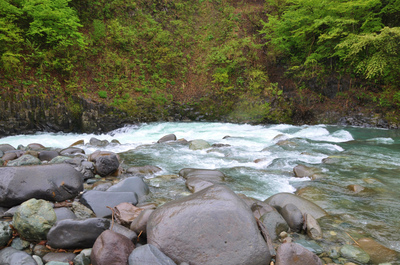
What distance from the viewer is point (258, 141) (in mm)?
10062

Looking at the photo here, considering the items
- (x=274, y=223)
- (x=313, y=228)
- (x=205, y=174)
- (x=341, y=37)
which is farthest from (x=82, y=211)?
(x=341, y=37)

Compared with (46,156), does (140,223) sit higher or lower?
higher

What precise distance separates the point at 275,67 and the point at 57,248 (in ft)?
57.3

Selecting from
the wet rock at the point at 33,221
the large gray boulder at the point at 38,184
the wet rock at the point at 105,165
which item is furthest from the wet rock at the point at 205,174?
the wet rock at the point at 33,221

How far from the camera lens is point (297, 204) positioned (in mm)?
4004

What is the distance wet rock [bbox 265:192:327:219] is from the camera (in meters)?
3.93

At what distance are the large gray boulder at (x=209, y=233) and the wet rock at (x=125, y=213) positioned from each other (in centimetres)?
57

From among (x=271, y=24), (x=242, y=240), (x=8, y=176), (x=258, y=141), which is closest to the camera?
(x=242, y=240)

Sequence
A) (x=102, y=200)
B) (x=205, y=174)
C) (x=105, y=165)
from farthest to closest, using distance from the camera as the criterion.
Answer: (x=205, y=174)
(x=105, y=165)
(x=102, y=200)

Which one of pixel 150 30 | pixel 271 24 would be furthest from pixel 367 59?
pixel 150 30

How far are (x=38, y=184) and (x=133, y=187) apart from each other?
153 centimetres

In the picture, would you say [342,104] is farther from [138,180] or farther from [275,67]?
[138,180]

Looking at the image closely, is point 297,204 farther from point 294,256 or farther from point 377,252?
point 294,256

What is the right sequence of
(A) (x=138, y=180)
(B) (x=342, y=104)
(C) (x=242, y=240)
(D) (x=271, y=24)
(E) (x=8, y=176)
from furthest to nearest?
(D) (x=271, y=24) < (B) (x=342, y=104) < (A) (x=138, y=180) < (E) (x=8, y=176) < (C) (x=242, y=240)
